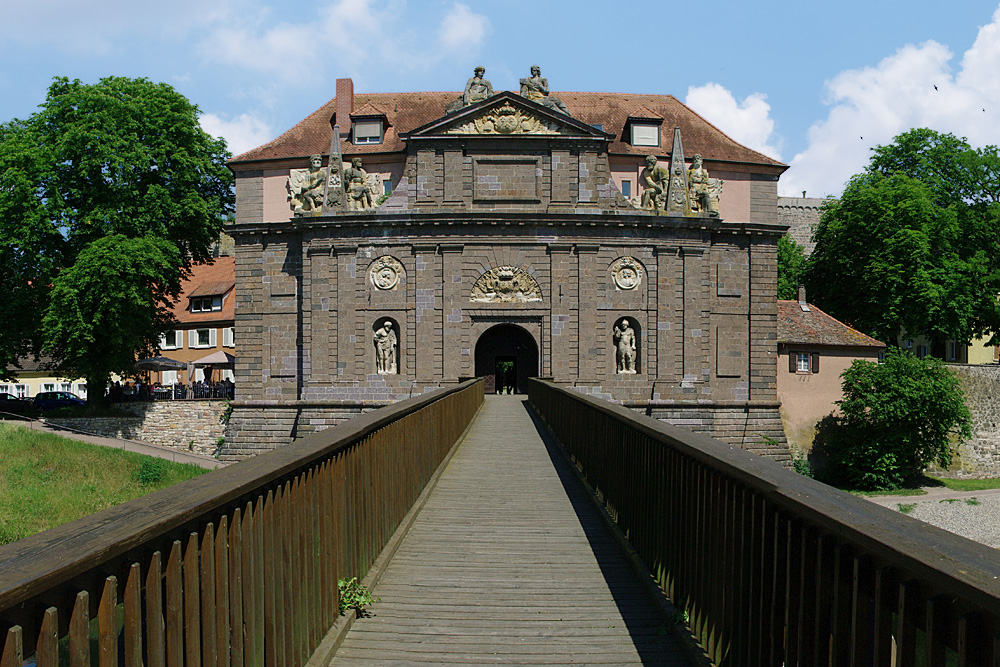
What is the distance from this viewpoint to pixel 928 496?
1300 inches

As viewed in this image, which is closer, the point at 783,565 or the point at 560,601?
the point at 783,565

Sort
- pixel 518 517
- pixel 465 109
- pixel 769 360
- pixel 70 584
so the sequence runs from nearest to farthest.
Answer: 1. pixel 70 584
2. pixel 518 517
3. pixel 465 109
4. pixel 769 360

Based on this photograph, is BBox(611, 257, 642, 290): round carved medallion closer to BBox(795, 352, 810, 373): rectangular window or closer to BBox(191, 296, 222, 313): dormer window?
BBox(795, 352, 810, 373): rectangular window

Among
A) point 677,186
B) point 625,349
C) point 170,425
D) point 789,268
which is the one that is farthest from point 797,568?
point 789,268

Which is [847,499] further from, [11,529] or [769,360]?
[769,360]

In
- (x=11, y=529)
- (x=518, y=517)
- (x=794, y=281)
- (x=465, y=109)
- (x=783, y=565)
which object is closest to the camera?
(x=783, y=565)

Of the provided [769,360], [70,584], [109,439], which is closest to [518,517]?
[70,584]

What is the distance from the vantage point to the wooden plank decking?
15.3 ft

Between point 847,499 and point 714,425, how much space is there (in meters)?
28.7

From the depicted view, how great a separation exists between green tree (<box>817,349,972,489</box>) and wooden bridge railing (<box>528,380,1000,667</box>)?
31324 mm

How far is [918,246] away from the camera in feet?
125

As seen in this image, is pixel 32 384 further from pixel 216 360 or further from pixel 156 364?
pixel 216 360

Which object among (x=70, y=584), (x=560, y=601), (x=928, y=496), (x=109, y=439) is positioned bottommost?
(x=928, y=496)

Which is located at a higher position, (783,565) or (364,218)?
(364,218)
